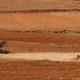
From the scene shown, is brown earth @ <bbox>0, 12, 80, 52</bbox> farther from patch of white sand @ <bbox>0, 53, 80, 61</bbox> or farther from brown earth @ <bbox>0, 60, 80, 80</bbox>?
brown earth @ <bbox>0, 60, 80, 80</bbox>

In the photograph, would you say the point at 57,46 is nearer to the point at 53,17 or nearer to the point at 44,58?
the point at 44,58

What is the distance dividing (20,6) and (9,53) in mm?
8634

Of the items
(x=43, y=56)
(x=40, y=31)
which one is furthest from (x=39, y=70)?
(x=40, y=31)

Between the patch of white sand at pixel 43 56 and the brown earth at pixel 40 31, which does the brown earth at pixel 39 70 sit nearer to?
the patch of white sand at pixel 43 56

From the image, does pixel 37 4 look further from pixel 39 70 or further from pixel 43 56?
pixel 39 70

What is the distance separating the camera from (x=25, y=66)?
755cm

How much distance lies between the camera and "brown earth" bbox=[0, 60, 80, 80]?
6950 mm

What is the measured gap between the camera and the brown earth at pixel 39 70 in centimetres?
695

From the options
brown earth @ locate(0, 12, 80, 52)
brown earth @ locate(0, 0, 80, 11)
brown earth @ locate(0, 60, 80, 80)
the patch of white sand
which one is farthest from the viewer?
brown earth @ locate(0, 0, 80, 11)

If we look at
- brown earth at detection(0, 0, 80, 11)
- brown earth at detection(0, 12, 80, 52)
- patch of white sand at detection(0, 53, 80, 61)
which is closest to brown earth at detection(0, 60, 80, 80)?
patch of white sand at detection(0, 53, 80, 61)

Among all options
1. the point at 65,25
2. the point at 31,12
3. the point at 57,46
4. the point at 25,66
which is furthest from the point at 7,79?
the point at 31,12

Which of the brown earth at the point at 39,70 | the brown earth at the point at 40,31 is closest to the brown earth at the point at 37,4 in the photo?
the brown earth at the point at 40,31

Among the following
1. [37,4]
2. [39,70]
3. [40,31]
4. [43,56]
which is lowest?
[39,70]

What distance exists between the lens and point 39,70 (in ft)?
24.0
